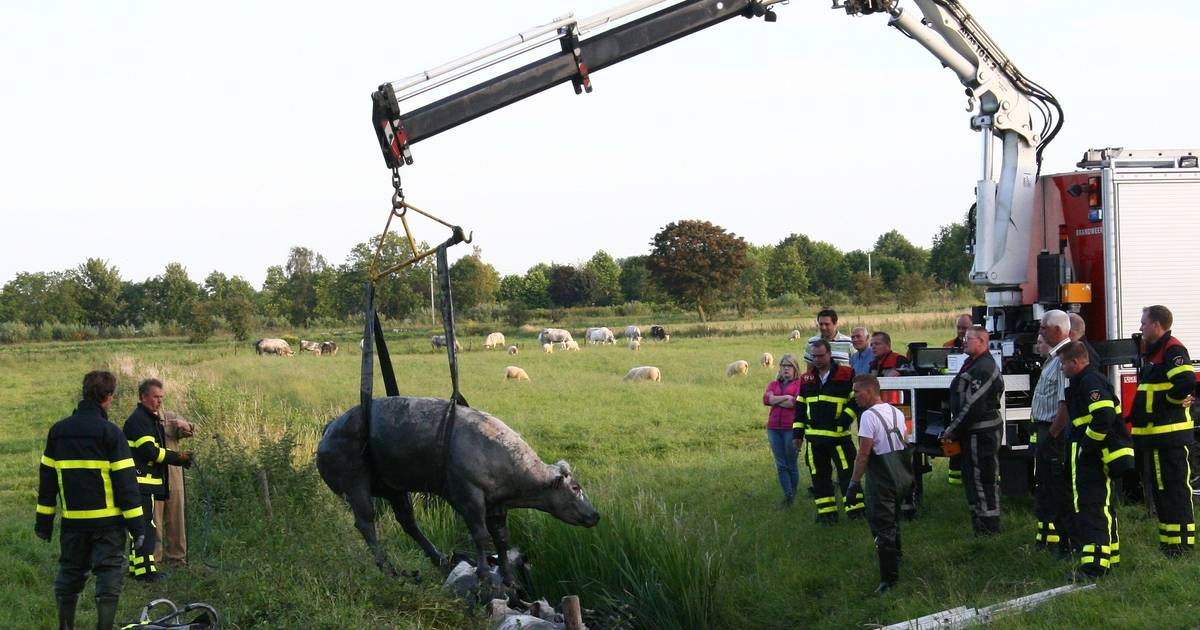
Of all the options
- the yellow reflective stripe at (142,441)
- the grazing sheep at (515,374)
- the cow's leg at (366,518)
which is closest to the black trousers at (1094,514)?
the cow's leg at (366,518)

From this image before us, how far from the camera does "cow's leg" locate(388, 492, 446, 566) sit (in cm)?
977

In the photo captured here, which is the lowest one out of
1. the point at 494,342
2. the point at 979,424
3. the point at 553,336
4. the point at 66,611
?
the point at 66,611

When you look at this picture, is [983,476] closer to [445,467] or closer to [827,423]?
[827,423]

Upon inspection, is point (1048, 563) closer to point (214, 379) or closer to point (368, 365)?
point (368, 365)

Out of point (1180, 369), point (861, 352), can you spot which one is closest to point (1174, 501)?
point (1180, 369)

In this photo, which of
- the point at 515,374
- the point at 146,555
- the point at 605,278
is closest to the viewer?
the point at 146,555

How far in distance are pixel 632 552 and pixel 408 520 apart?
2.17 m

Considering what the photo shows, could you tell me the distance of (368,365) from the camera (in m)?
8.71

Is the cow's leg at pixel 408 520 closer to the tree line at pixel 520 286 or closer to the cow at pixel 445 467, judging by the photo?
the cow at pixel 445 467

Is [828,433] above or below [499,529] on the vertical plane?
above

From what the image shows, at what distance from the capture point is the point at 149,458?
10.3 meters

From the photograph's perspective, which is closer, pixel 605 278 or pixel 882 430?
pixel 882 430

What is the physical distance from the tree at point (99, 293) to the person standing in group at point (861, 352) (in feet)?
277

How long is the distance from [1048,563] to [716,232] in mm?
59654
